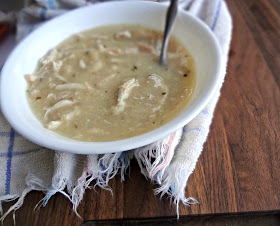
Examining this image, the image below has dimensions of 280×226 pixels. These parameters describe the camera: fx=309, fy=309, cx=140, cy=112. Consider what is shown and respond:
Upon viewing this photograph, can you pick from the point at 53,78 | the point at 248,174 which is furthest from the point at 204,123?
the point at 53,78

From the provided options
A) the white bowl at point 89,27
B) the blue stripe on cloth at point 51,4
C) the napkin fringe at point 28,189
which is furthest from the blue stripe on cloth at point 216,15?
the napkin fringe at point 28,189

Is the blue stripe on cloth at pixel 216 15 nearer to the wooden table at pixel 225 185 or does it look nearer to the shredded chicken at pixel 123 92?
the wooden table at pixel 225 185

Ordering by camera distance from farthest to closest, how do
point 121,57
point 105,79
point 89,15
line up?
1. point 89,15
2. point 121,57
3. point 105,79

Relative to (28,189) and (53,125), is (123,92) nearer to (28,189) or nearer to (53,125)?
(53,125)

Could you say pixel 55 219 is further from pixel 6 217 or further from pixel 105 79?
pixel 105 79

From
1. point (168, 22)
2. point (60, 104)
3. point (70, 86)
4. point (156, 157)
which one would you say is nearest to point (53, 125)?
point (60, 104)

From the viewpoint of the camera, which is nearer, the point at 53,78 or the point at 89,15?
the point at 53,78
